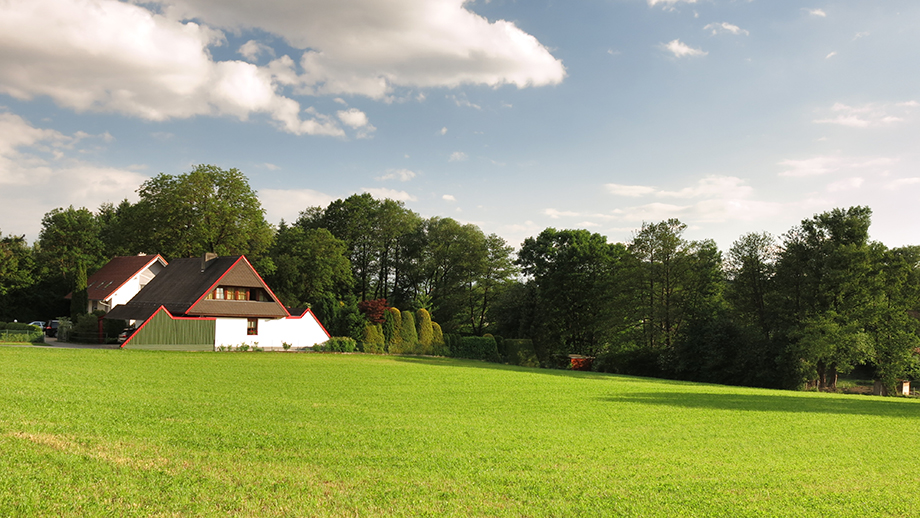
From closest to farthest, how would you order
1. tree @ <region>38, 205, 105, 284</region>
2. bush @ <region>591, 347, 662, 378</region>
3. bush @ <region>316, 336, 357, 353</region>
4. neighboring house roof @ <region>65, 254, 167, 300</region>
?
bush @ <region>316, 336, 357, 353</region> → bush @ <region>591, 347, 662, 378</region> → neighboring house roof @ <region>65, 254, 167, 300</region> → tree @ <region>38, 205, 105, 284</region>

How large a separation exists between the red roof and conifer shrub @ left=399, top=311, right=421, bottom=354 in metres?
21.8

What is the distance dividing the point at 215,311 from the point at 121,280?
553 inches

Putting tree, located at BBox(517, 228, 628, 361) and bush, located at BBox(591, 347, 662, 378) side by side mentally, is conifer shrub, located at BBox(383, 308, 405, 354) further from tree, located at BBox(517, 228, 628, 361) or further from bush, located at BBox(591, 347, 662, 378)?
bush, located at BBox(591, 347, 662, 378)

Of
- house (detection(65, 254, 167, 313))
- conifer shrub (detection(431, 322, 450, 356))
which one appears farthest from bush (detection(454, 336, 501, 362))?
house (detection(65, 254, 167, 313))

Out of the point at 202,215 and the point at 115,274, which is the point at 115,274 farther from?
the point at 202,215

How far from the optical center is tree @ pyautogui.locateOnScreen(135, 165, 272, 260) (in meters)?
46.8

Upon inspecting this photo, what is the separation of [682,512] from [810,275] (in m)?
40.0

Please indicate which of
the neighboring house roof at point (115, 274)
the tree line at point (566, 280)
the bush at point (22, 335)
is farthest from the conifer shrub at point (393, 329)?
the bush at point (22, 335)

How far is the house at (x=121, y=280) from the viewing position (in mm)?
45594

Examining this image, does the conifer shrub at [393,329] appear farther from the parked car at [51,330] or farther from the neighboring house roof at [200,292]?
the parked car at [51,330]

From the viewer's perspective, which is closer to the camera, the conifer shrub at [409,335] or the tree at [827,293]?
the tree at [827,293]

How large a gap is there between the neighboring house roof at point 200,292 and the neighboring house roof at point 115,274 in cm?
354

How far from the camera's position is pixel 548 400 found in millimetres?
17922

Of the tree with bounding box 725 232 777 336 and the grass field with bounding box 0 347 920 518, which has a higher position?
the tree with bounding box 725 232 777 336
